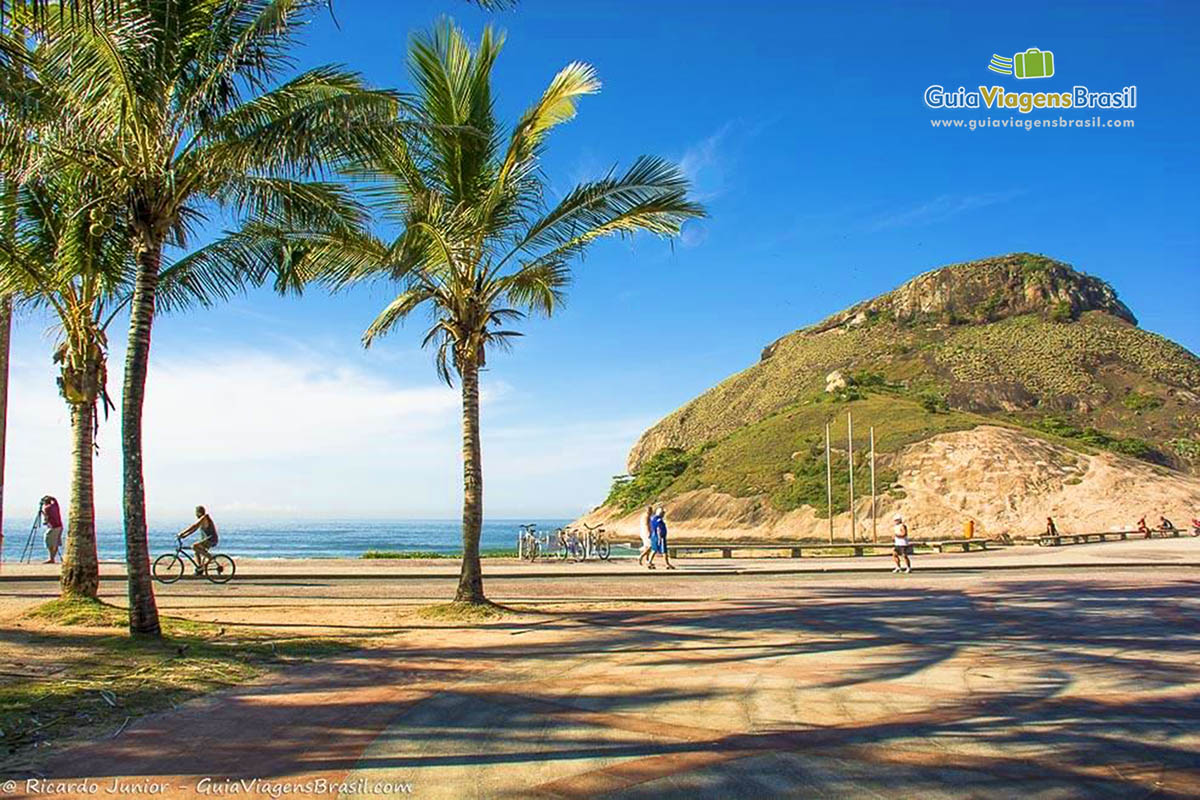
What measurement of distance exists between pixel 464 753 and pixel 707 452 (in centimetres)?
9063

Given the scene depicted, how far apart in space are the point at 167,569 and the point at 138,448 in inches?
434

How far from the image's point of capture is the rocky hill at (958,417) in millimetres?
65250

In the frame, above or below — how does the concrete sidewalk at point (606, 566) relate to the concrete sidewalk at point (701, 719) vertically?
below

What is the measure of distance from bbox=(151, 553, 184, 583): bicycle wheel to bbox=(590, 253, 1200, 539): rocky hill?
2108 inches

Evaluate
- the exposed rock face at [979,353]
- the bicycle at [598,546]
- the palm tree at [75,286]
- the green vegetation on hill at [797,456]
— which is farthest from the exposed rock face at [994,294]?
the palm tree at [75,286]

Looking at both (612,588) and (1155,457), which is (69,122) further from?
(1155,457)

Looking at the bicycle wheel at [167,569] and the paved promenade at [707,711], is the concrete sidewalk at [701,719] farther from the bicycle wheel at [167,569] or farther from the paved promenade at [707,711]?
the bicycle wheel at [167,569]

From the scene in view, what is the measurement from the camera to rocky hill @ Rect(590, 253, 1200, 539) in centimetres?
6525

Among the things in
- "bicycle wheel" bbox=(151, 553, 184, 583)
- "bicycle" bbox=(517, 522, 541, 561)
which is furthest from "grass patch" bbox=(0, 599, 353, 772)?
"bicycle" bbox=(517, 522, 541, 561)

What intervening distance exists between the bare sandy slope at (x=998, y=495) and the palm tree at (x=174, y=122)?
56.5m

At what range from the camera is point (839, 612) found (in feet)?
45.7

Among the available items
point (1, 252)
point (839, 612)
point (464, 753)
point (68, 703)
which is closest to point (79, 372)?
point (1, 252)

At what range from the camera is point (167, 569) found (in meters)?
19.8

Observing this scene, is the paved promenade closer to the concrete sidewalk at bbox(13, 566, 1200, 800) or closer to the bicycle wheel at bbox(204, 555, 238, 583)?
the concrete sidewalk at bbox(13, 566, 1200, 800)
